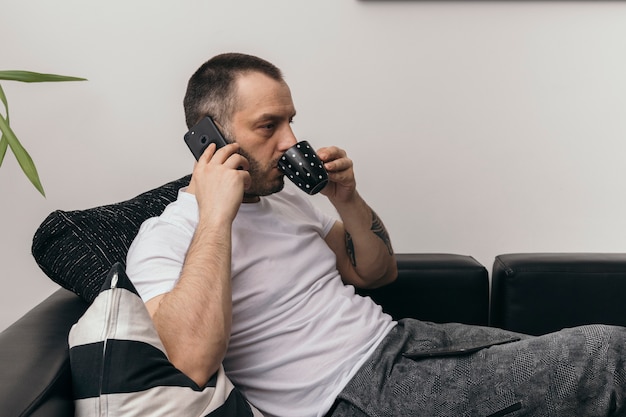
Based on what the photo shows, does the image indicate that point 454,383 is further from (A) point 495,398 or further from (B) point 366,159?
(B) point 366,159

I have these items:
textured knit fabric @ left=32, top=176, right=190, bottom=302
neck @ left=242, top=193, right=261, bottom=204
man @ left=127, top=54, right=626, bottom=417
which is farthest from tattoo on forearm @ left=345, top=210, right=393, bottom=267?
textured knit fabric @ left=32, top=176, right=190, bottom=302

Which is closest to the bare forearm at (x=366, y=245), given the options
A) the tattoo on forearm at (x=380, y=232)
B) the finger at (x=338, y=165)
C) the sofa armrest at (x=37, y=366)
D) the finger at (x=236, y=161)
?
the tattoo on forearm at (x=380, y=232)

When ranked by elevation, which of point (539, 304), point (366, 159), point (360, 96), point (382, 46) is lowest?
point (539, 304)

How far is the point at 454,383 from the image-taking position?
128 cm

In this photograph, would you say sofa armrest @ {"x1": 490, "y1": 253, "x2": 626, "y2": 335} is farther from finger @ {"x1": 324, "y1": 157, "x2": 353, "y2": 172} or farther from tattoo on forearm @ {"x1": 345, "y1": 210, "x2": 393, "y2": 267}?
finger @ {"x1": 324, "y1": 157, "x2": 353, "y2": 172}

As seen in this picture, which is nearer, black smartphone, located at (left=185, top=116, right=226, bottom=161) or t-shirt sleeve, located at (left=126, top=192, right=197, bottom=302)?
t-shirt sleeve, located at (left=126, top=192, right=197, bottom=302)

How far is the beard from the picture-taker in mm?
1425

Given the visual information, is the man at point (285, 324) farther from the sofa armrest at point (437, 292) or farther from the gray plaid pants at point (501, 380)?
the sofa armrest at point (437, 292)

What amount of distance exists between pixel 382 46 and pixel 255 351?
924mm

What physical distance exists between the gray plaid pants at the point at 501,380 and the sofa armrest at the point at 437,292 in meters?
0.32

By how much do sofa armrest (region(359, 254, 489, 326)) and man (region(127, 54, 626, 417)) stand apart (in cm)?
19

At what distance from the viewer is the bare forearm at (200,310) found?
42.4 inches

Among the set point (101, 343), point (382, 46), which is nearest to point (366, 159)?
point (382, 46)

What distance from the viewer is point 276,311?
1.35m
